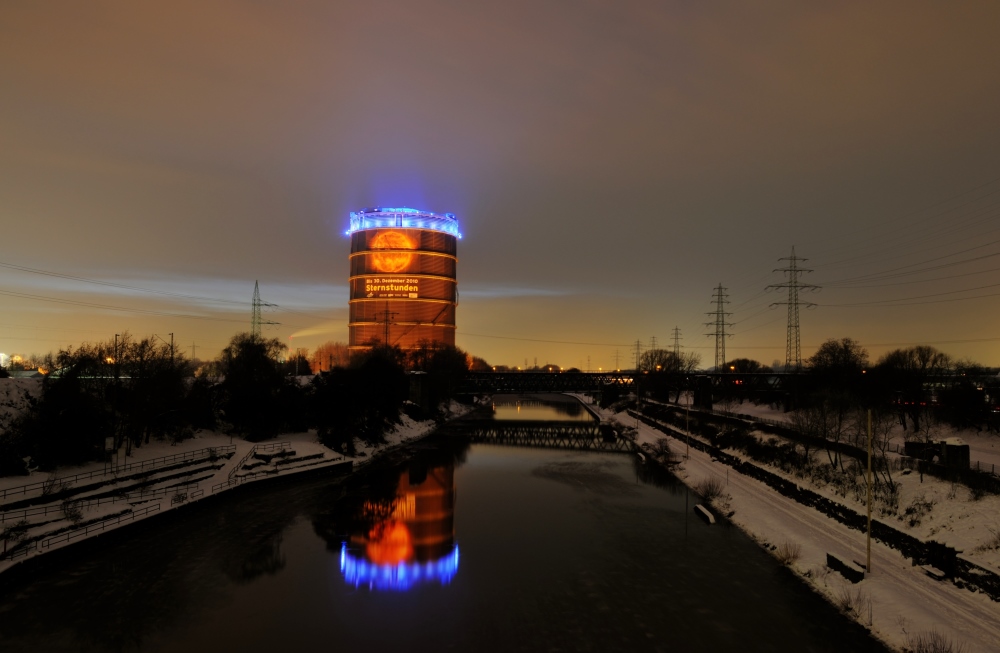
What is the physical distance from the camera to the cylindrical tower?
16988cm

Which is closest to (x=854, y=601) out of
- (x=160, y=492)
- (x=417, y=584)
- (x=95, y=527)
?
(x=417, y=584)

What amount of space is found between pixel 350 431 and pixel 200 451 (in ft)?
54.3

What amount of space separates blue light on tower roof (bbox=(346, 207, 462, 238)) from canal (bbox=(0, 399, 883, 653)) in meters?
137

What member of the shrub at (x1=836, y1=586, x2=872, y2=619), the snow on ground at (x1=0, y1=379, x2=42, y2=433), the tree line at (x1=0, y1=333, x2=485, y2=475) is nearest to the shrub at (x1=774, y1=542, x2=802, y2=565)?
the shrub at (x1=836, y1=586, x2=872, y2=619)

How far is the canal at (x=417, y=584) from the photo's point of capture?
66.8 ft

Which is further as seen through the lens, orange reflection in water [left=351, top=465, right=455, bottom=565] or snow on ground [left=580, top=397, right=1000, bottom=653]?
orange reflection in water [left=351, top=465, right=455, bottom=565]

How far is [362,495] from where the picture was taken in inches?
1747

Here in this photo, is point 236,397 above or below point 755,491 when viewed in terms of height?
above

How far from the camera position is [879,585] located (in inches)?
916

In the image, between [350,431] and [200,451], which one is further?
[350,431]

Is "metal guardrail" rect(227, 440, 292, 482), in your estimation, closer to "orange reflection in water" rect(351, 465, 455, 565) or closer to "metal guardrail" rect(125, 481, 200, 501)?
"metal guardrail" rect(125, 481, 200, 501)

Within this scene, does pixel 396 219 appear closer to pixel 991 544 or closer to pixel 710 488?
pixel 710 488

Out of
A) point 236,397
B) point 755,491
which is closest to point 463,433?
point 236,397

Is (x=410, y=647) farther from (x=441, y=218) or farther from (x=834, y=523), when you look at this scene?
(x=441, y=218)
